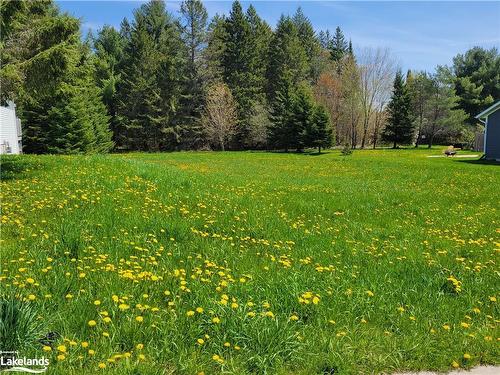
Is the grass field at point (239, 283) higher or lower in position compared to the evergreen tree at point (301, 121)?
lower

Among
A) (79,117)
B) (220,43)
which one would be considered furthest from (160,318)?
(220,43)

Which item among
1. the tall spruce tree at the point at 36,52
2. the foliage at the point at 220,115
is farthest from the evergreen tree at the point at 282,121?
the tall spruce tree at the point at 36,52

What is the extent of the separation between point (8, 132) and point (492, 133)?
110 ft

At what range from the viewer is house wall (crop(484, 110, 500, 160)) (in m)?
30.2

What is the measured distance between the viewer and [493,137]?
3053cm

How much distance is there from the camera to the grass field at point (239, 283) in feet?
10.8

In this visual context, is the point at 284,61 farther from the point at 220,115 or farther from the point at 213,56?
the point at 220,115

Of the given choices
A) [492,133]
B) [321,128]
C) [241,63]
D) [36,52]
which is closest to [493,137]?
[492,133]

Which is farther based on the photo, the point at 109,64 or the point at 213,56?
the point at 109,64

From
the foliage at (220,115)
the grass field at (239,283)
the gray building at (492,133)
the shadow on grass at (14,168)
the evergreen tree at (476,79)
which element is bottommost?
the grass field at (239,283)

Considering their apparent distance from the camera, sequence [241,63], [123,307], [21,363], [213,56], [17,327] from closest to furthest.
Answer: [21,363], [17,327], [123,307], [213,56], [241,63]

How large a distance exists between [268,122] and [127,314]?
5169 cm

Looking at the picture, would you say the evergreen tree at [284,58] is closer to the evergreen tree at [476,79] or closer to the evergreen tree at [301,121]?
the evergreen tree at [301,121]

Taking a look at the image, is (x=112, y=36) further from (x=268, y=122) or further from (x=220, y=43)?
(x=268, y=122)
